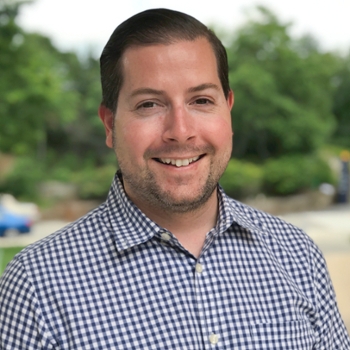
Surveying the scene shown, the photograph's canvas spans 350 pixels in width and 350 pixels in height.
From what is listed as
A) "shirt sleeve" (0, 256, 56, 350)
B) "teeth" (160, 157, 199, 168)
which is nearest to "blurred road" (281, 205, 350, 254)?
"teeth" (160, 157, 199, 168)

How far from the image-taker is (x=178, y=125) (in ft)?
3.23

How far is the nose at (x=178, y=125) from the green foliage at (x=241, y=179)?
2998 millimetres

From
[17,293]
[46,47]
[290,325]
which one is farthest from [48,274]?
[46,47]

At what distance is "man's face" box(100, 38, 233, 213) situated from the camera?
997mm

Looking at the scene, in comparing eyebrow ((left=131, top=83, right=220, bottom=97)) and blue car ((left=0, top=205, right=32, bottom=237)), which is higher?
blue car ((left=0, top=205, right=32, bottom=237))

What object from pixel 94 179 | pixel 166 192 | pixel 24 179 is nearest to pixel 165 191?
pixel 166 192

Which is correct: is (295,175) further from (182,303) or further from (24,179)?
(182,303)

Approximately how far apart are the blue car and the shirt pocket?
3.06 metres

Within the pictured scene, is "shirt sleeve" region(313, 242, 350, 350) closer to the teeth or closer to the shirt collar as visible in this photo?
the shirt collar

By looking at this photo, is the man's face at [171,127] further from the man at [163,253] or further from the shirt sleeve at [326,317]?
the shirt sleeve at [326,317]

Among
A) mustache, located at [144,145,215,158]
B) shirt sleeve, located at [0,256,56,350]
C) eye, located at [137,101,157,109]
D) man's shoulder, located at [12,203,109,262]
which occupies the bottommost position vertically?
shirt sleeve, located at [0,256,56,350]

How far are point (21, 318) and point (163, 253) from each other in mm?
268

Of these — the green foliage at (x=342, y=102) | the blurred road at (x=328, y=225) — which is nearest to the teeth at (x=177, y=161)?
the blurred road at (x=328, y=225)

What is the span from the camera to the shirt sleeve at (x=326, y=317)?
1.09 m
